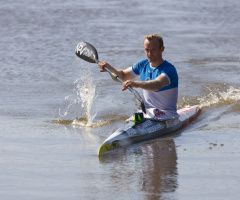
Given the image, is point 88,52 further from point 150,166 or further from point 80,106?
point 150,166

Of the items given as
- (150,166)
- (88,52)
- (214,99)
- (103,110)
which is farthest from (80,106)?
(150,166)

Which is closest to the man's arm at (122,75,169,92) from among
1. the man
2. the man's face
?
the man

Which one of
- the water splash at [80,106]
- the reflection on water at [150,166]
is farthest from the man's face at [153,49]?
the water splash at [80,106]

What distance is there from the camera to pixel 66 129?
817cm

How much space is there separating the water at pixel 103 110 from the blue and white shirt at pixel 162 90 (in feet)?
1.29

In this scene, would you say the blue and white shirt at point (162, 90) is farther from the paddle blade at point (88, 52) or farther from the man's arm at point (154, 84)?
the paddle blade at point (88, 52)

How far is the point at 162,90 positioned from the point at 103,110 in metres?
1.98

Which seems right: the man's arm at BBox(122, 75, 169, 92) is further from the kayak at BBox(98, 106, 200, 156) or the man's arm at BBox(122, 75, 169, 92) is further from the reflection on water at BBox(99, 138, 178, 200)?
the reflection on water at BBox(99, 138, 178, 200)

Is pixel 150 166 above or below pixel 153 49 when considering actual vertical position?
below

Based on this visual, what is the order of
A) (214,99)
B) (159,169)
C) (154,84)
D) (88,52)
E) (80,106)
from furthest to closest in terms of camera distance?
(214,99)
(80,106)
(88,52)
(154,84)
(159,169)

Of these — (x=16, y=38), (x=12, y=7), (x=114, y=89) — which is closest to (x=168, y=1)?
(x=12, y=7)

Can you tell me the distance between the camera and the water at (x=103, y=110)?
18.6 ft

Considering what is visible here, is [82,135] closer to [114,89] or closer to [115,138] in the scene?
[115,138]

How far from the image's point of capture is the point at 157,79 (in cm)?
739
